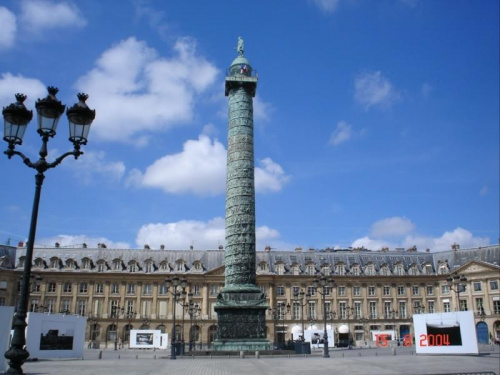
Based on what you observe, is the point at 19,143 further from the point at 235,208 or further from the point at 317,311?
the point at 317,311

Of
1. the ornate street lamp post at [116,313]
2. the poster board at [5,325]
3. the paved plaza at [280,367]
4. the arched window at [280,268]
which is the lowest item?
the paved plaza at [280,367]

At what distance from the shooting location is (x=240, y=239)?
24.2m

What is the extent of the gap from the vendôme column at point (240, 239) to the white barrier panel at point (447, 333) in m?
6.88

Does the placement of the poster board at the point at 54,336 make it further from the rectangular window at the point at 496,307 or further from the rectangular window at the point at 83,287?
the rectangular window at the point at 496,307

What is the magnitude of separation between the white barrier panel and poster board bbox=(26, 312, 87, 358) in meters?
14.3

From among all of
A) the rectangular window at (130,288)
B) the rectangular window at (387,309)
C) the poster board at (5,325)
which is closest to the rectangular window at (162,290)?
the rectangular window at (130,288)

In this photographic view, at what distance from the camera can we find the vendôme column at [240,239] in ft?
75.1

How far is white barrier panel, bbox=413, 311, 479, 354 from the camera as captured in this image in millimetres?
18516

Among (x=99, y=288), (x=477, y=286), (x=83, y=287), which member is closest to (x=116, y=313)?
(x=99, y=288)

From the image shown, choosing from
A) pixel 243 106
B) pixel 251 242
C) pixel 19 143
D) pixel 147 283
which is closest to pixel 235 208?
pixel 251 242

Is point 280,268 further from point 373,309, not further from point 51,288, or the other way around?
point 51,288

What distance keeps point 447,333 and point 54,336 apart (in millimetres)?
15844

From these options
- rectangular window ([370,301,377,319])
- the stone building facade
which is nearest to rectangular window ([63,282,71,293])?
the stone building facade

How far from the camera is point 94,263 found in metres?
48.9
